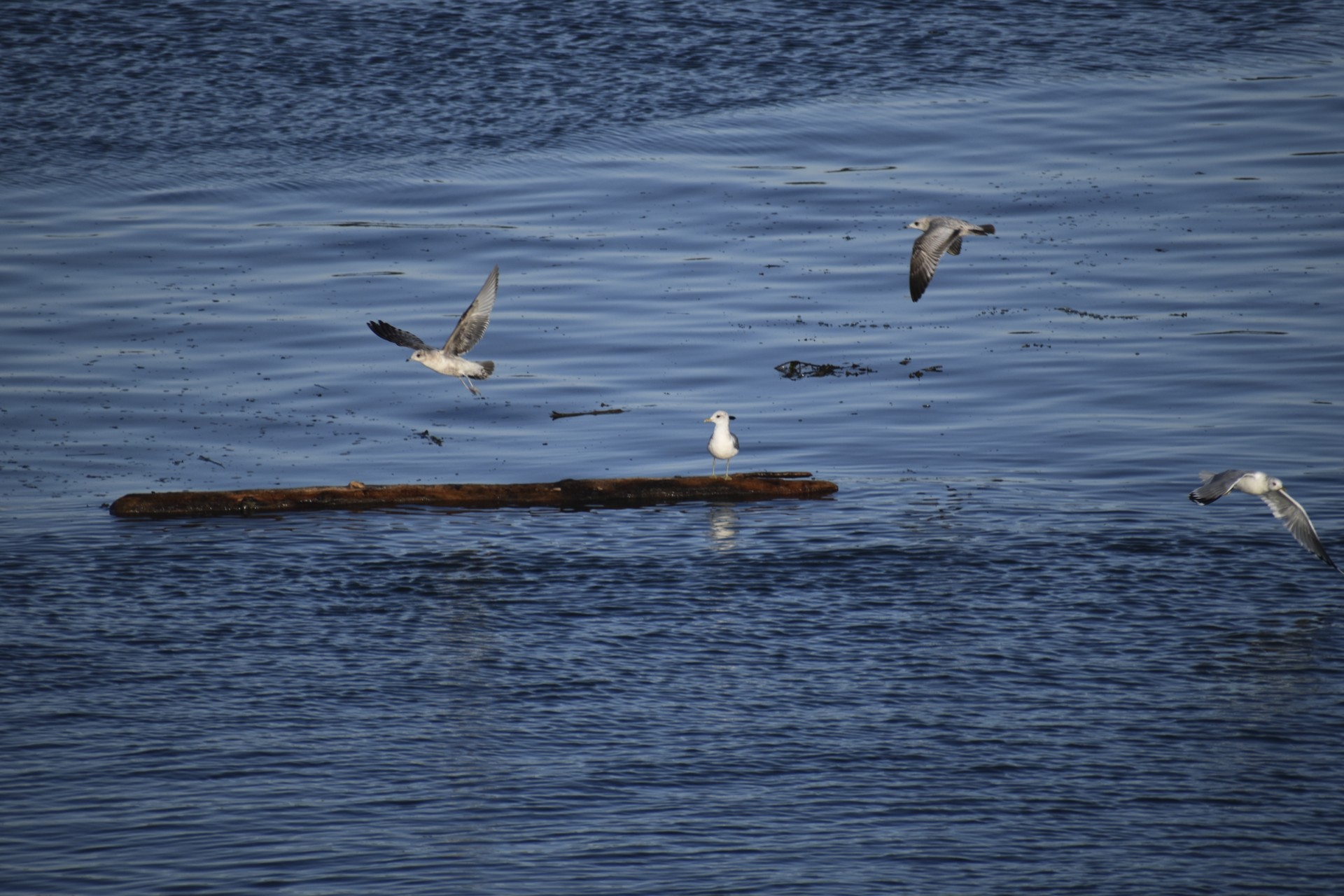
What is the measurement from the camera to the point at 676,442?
2664cm

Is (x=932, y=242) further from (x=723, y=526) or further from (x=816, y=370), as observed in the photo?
(x=816, y=370)

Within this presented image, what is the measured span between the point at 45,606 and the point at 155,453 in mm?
7421

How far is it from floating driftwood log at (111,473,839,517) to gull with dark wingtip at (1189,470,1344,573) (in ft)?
19.1

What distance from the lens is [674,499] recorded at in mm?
22812

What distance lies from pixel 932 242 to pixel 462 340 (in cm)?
717

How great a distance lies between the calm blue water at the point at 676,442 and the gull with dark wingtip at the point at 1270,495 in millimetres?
820

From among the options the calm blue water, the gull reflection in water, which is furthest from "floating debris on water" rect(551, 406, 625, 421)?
the gull reflection in water

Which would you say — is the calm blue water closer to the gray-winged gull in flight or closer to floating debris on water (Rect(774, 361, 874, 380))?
floating debris on water (Rect(774, 361, 874, 380))

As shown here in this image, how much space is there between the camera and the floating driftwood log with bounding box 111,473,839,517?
862 inches

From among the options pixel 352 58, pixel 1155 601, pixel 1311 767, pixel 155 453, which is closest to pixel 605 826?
pixel 1311 767

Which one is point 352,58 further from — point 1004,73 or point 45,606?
point 45,606

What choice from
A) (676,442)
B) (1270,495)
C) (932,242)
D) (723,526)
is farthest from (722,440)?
(1270,495)

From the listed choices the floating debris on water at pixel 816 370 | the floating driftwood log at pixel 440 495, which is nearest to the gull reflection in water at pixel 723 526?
the floating driftwood log at pixel 440 495

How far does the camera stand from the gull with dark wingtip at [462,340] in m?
20.5
